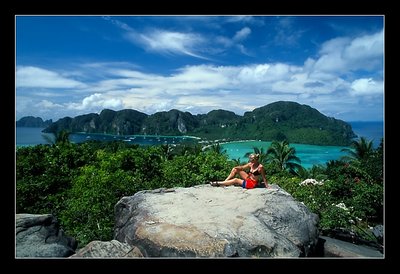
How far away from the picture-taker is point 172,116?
25.9 meters

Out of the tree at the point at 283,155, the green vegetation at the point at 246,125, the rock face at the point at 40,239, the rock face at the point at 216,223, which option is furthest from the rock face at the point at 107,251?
the tree at the point at 283,155

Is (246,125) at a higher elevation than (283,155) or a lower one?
higher

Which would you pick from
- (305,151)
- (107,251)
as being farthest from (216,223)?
(305,151)

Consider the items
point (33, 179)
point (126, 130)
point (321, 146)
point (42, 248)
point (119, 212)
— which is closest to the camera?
point (42, 248)

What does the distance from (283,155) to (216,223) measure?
17.5 m

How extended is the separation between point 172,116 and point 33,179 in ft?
57.0

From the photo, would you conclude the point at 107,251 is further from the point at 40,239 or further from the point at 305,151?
the point at 305,151

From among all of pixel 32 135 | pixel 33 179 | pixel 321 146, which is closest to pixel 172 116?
pixel 321 146

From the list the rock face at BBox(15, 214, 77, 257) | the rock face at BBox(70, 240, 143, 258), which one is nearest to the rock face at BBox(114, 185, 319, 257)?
the rock face at BBox(70, 240, 143, 258)

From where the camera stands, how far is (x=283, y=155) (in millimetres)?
21359

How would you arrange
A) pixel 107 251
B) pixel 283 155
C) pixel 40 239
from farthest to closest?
pixel 283 155, pixel 40 239, pixel 107 251

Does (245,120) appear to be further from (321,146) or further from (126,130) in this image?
(126,130)
